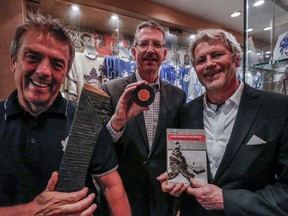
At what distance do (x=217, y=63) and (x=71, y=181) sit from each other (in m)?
0.86

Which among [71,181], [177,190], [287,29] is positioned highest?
[287,29]

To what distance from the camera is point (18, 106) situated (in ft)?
3.19

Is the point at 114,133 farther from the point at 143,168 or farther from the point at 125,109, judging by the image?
the point at 143,168

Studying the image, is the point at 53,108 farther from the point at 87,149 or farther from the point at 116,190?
the point at 116,190

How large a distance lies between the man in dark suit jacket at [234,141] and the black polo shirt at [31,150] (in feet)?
1.53

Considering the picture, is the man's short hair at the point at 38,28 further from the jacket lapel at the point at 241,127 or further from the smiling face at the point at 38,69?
the jacket lapel at the point at 241,127

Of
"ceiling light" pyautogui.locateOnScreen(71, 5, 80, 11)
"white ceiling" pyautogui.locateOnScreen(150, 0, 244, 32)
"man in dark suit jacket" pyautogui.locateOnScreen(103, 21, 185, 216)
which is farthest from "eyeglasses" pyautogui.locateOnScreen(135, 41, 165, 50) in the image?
"white ceiling" pyautogui.locateOnScreen(150, 0, 244, 32)

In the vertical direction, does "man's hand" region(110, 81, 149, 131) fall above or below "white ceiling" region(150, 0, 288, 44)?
below

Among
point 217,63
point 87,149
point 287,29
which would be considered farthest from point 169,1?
point 87,149

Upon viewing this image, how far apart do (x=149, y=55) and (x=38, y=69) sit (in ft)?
2.70

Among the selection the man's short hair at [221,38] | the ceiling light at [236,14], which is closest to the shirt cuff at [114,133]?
the man's short hair at [221,38]

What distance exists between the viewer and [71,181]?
84 cm

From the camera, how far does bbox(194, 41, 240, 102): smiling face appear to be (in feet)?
4.01

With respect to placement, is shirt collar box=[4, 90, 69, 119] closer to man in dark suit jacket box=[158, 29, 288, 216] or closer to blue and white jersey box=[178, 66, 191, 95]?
man in dark suit jacket box=[158, 29, 288, 216]
